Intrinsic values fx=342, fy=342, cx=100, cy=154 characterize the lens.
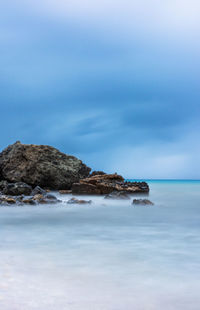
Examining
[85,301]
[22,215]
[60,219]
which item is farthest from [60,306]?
[22,215]

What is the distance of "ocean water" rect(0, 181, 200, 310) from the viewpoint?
2.06m

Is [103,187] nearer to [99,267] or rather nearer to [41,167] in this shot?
[41,167]

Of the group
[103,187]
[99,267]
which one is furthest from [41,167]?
[99,267]

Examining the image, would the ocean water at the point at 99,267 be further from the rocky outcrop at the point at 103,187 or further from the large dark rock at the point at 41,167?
the large dark rock at the point at 41,167

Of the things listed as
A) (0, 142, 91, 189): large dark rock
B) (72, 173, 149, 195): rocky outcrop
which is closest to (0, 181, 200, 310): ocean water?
(72, 173, 149, 195): rocky outcrop

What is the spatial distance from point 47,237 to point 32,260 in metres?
1.18

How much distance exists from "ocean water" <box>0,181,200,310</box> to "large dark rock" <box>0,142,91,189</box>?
31.1ft

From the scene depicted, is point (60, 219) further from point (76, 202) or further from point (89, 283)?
point (89, 283)

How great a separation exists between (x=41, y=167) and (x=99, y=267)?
11940mm

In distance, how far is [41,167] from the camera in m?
14.4

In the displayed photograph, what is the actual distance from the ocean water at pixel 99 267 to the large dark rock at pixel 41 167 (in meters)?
9.47

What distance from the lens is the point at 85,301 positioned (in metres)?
2.05

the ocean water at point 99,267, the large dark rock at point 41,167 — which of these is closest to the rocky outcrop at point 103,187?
the large dark rock at point 41,167

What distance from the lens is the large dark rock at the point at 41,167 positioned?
14484 mm
